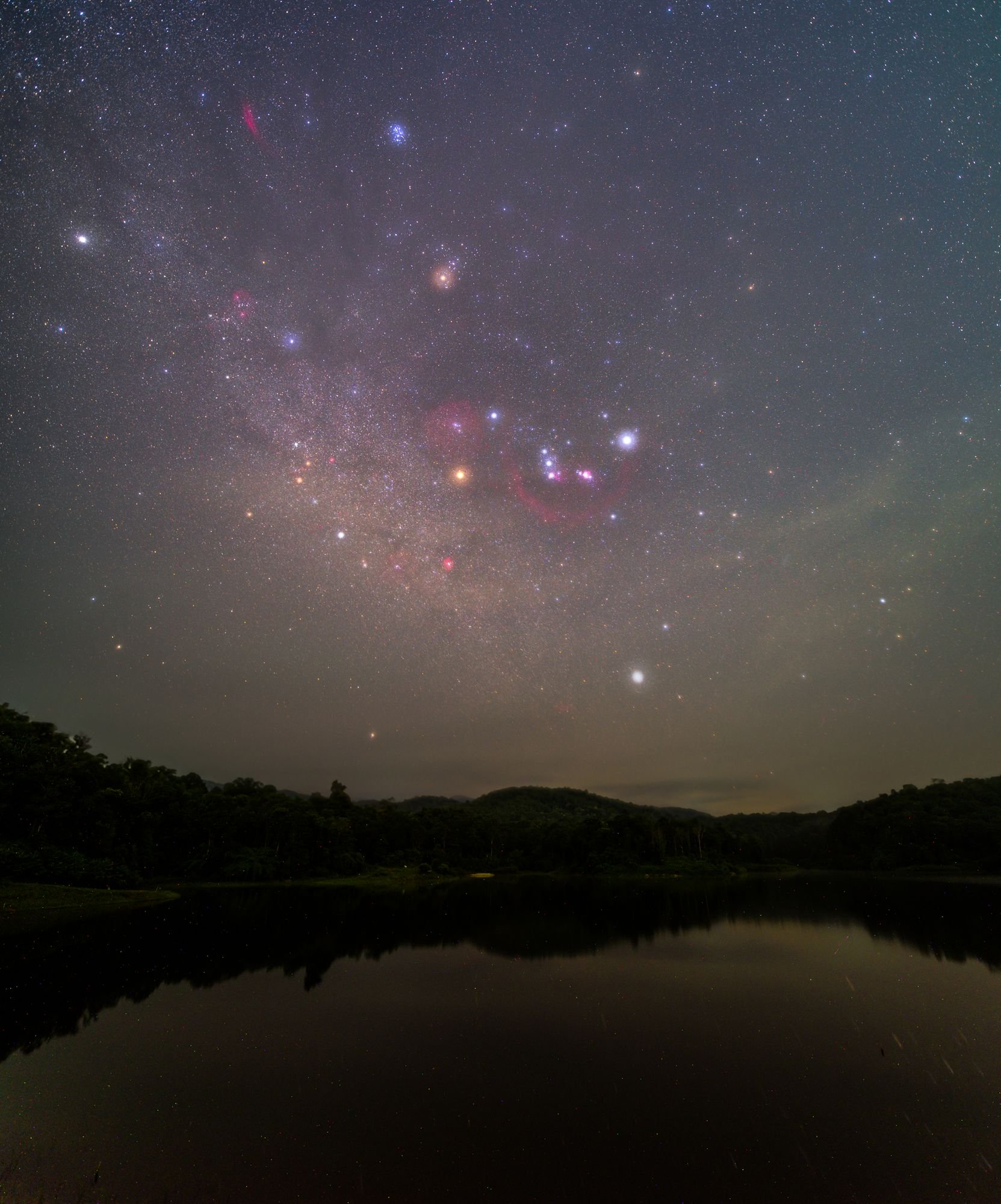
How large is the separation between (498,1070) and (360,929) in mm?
18714

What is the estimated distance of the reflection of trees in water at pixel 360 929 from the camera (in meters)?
15.7

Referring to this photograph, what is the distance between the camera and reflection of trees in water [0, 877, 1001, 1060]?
1573 cm

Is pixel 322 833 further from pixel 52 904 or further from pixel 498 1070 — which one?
pixel 498 1070

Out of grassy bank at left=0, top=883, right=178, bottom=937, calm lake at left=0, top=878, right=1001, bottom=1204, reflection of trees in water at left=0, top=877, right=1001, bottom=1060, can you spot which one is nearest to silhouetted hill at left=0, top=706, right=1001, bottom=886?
grassy bank at left=0, top=883, right=178, bottom=937

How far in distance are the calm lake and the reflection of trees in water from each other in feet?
0.74

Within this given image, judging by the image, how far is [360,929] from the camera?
87.3 feet

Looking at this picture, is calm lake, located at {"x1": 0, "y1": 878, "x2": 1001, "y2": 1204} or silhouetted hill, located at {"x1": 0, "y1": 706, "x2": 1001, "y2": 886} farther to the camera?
silhouetted hill, located at {"x1": 0, "y1": 706, "x2": 1001, "y2": 886}

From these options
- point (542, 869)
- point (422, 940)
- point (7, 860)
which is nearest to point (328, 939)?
point (422, 940)

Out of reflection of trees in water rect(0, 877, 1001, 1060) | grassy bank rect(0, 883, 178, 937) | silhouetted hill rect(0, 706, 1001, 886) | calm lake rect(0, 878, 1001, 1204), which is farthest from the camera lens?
silhouetted hill rect(0, 706, 1001, 886)

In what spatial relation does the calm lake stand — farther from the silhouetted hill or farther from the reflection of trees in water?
the silhouetted hill

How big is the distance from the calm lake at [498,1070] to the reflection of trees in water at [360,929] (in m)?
0.22

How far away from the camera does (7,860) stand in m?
32.5

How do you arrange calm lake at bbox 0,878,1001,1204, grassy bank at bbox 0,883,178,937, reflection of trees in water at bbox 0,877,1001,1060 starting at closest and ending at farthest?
calm lake at bbox 0,878,1001,1204, reflection of trees in water at bbox 0,877,1001,1060, grassy bank at bbox 0,883,178,937

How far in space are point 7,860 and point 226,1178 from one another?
1463 inches
